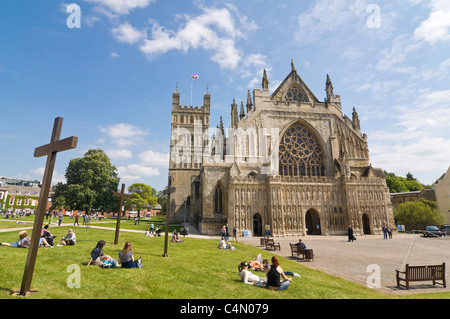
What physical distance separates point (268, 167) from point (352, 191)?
1159 centimetres

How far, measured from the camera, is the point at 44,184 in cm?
584

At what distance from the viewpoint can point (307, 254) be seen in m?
13.1

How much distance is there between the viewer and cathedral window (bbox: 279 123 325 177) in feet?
114

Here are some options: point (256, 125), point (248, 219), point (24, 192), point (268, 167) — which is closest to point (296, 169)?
point (268, 167)

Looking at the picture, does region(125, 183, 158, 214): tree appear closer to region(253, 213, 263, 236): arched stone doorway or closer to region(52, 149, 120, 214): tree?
region(52, 149, 120, 214): tree

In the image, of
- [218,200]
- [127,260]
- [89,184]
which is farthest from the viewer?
[89,184]

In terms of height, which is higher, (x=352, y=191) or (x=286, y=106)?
(x=286, y=106)

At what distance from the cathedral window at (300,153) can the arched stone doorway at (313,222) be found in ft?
18.4

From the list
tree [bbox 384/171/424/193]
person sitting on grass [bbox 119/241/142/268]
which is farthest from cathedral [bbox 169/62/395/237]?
tree [bbox 384/171/424/193]

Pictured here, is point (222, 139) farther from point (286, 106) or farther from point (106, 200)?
point (106, 200)

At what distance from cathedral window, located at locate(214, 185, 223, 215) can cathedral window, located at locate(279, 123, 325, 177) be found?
969 centimetres

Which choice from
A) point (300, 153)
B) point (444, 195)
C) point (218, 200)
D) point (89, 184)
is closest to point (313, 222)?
point (300, 153)

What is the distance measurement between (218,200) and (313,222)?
13576mm

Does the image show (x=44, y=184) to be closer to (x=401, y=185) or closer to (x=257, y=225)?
(x=257, y=225)
